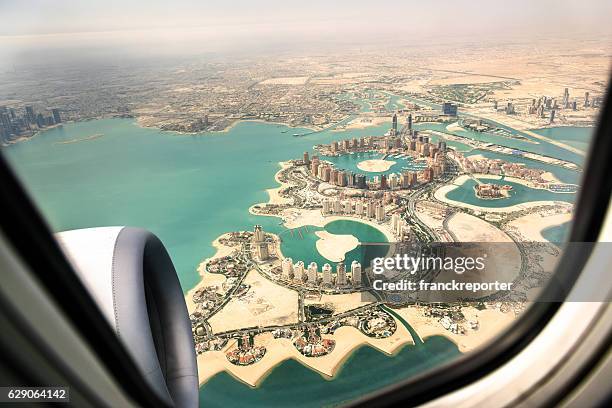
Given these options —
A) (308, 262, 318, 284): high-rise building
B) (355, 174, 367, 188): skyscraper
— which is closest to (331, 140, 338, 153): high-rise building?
(355, 174, 367, 188): skyscraper

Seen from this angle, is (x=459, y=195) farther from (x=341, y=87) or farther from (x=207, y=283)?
(x=341, y=87)

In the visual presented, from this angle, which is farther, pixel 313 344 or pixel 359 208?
pixel 359 208

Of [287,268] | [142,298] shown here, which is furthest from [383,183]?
[142,298]

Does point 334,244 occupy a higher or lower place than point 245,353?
lower

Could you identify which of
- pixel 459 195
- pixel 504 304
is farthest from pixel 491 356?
pixel 459 195

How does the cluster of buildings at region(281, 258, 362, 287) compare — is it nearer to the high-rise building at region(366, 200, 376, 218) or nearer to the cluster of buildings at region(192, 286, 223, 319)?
the cluster of buildings at region(192, 286, 223, 319)

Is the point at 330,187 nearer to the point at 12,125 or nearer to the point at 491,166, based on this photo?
the point at 491,166

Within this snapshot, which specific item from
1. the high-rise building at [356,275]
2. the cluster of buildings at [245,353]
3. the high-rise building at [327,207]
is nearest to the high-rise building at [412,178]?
the high-rise building at [327,207]
